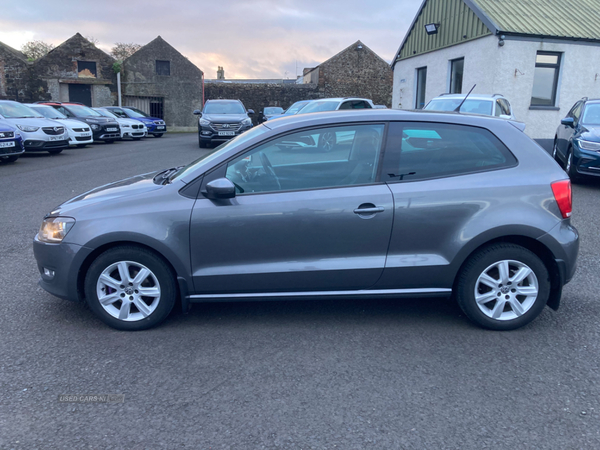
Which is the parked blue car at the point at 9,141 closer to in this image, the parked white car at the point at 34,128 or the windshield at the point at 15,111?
the parked white car at the point at 34,128

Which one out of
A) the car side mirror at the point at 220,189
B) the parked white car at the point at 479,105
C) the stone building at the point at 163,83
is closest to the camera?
the car side mirror at the point at 220,189

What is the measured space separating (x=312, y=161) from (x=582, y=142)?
7992 millimetres

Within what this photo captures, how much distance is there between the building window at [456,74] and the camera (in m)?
19.5

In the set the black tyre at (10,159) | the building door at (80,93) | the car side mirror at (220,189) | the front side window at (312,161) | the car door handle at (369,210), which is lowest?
the black tyre at (10,159)

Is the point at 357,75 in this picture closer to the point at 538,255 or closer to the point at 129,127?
the point at 129,127

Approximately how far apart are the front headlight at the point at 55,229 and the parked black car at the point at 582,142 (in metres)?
9.33

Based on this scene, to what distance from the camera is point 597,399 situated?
2.95m

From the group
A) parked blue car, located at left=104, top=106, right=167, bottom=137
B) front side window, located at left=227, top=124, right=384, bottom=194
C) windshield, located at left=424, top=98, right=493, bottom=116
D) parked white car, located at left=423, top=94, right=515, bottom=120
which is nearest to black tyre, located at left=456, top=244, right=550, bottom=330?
front side window, located at left=227, top=124, right=384, bottom=194

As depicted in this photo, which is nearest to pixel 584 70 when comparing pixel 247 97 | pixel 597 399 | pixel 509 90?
pixel 509 90

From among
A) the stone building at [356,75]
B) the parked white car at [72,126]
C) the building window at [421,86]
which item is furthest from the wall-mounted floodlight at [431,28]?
the stone building at [356,75]

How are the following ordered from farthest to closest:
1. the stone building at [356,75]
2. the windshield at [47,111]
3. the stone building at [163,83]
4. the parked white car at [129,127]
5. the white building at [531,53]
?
the stone building at [356,75], the stone building at [163,83], the parked white car at [129,127], the windshield at [47,111], the white building at [531,53]

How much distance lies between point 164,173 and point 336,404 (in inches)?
108

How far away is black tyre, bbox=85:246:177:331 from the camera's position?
3713 mm

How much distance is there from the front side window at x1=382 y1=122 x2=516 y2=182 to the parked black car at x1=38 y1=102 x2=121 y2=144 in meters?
20.0
